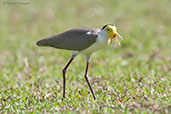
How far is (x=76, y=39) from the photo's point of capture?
5617 mm

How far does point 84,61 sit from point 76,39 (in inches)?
115

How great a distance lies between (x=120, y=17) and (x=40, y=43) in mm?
6426

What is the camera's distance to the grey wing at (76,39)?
217 inches

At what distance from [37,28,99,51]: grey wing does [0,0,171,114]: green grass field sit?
2.64 feet

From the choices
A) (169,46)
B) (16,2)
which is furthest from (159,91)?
(16,2)

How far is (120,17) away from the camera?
39.4 ft

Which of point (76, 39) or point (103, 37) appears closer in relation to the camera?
point (103, 37)

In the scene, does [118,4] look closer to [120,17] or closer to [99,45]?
[120,17]

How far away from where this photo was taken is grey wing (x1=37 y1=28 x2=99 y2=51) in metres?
5.50

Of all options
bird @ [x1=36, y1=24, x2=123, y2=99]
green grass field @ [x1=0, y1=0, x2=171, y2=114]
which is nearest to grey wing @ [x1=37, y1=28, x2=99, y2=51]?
bird @ [x1=36, y1=24, x2=123, y2=99]

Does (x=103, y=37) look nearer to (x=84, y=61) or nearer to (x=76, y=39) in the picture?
(x=76, y=39)

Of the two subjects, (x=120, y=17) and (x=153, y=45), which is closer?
(x=153, y=45)

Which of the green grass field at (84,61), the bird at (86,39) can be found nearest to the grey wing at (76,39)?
the bird at (86,39)

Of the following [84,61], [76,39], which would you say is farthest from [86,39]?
[84,61]
